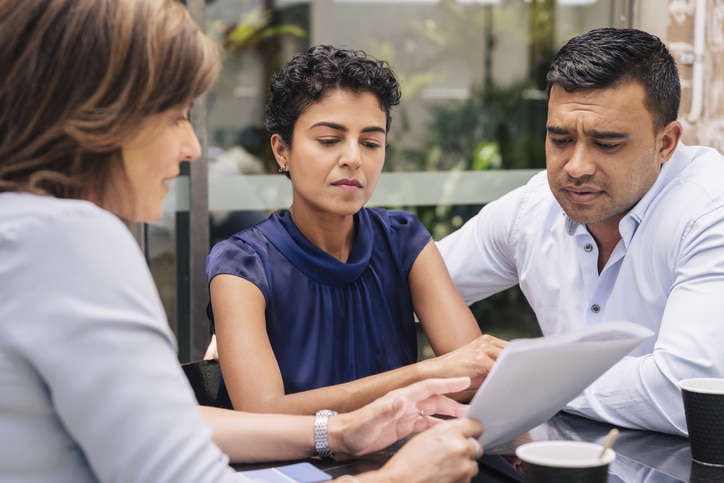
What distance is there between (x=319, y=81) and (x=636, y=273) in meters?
0.81

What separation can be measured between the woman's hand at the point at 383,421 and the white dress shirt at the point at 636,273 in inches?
13.9

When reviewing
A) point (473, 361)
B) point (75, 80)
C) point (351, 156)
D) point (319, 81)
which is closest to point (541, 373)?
point (473, 361)

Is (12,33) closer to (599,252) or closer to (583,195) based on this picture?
(583,195)

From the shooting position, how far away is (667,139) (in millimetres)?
2055

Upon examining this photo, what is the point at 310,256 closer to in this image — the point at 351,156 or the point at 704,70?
the point at 351,156

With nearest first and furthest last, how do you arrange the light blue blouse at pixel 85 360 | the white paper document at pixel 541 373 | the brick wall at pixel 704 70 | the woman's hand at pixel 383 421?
the light blue blouse at pixel 85 360
the white paper document at pixel 541 373
the woman's hand at pixel 383 421
the brick wall at pixel 704 70

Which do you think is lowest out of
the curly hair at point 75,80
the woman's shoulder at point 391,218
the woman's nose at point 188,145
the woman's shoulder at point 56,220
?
the woman's shoulder at point 391,218

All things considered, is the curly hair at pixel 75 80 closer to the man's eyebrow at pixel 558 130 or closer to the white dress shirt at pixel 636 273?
the white dress shirt at pixel 636 273

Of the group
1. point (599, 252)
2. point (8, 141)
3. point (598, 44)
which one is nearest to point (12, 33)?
point (8, 141)

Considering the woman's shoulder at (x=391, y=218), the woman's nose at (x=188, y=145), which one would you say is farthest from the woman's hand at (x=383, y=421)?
the woman's shoulder at (x=391, y=218)

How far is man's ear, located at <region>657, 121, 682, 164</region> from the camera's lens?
2.04 m

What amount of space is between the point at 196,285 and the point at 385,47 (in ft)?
4.92

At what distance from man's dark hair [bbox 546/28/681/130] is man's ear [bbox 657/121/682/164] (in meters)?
0.01

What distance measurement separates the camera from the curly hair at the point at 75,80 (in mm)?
1002
